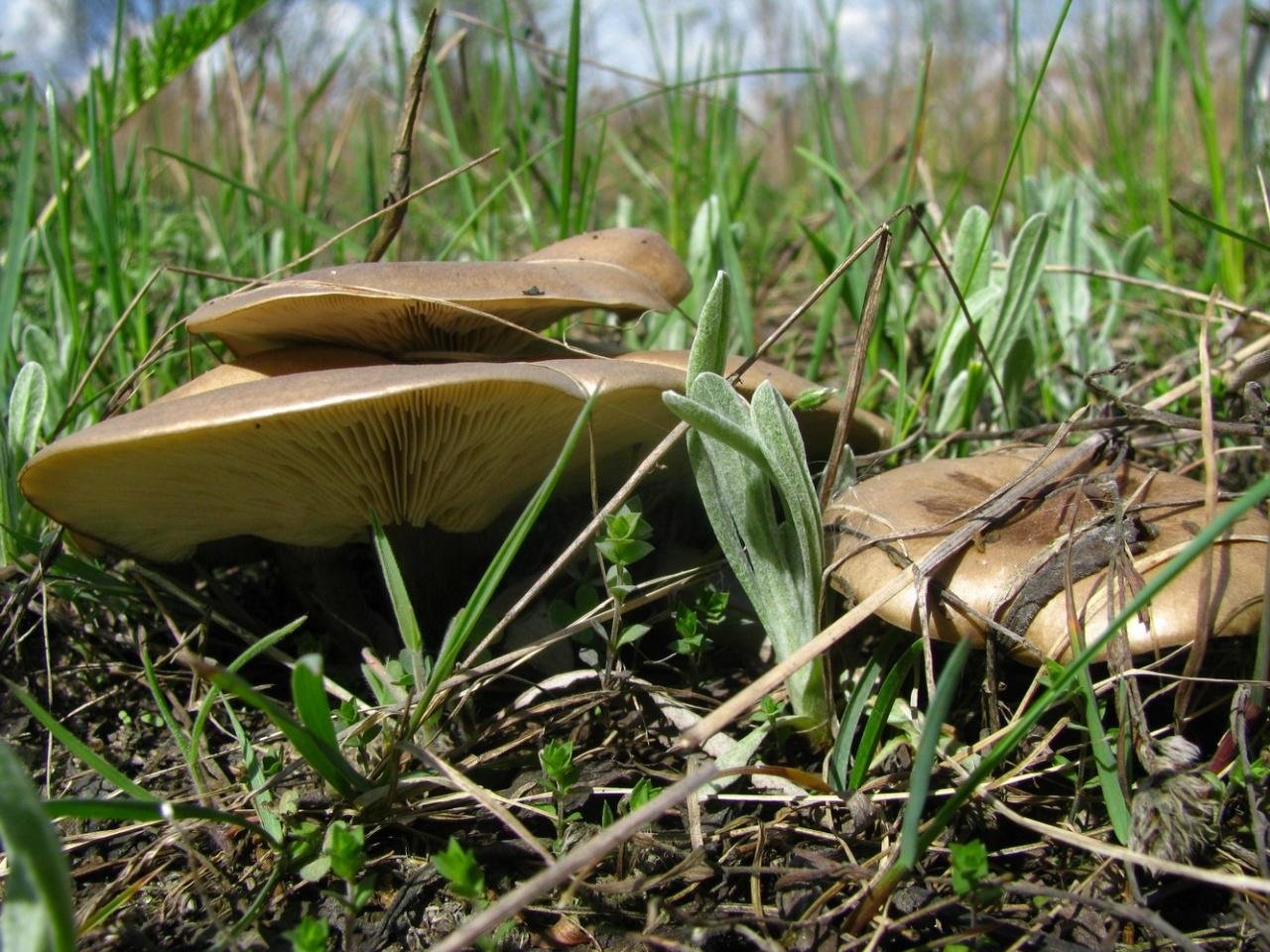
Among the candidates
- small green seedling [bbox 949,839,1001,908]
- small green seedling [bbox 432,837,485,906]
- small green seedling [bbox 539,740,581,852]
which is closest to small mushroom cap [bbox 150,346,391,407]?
small green seedling [bbox 539,740,581,852]

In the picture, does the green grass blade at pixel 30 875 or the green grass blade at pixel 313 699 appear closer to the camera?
the green grass blade at pixel 30 875

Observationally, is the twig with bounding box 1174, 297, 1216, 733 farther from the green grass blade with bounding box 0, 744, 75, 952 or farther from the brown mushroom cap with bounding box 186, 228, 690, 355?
the green grass blade with bounding box 0, 744, 75, 952

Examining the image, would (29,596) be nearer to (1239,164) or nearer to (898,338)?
(898,338)

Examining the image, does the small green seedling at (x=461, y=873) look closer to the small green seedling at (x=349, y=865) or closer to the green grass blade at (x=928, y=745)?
the small green seedling at (x=349, y=865)

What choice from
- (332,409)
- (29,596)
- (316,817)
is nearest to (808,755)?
(316,817)

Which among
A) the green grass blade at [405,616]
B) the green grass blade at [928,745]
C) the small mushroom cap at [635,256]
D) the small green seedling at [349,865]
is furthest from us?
the small mushroom cap at [635,256]

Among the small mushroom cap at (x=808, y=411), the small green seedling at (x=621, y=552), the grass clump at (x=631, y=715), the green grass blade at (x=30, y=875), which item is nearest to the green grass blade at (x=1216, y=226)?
the grass clump at (x=631, y=715)
